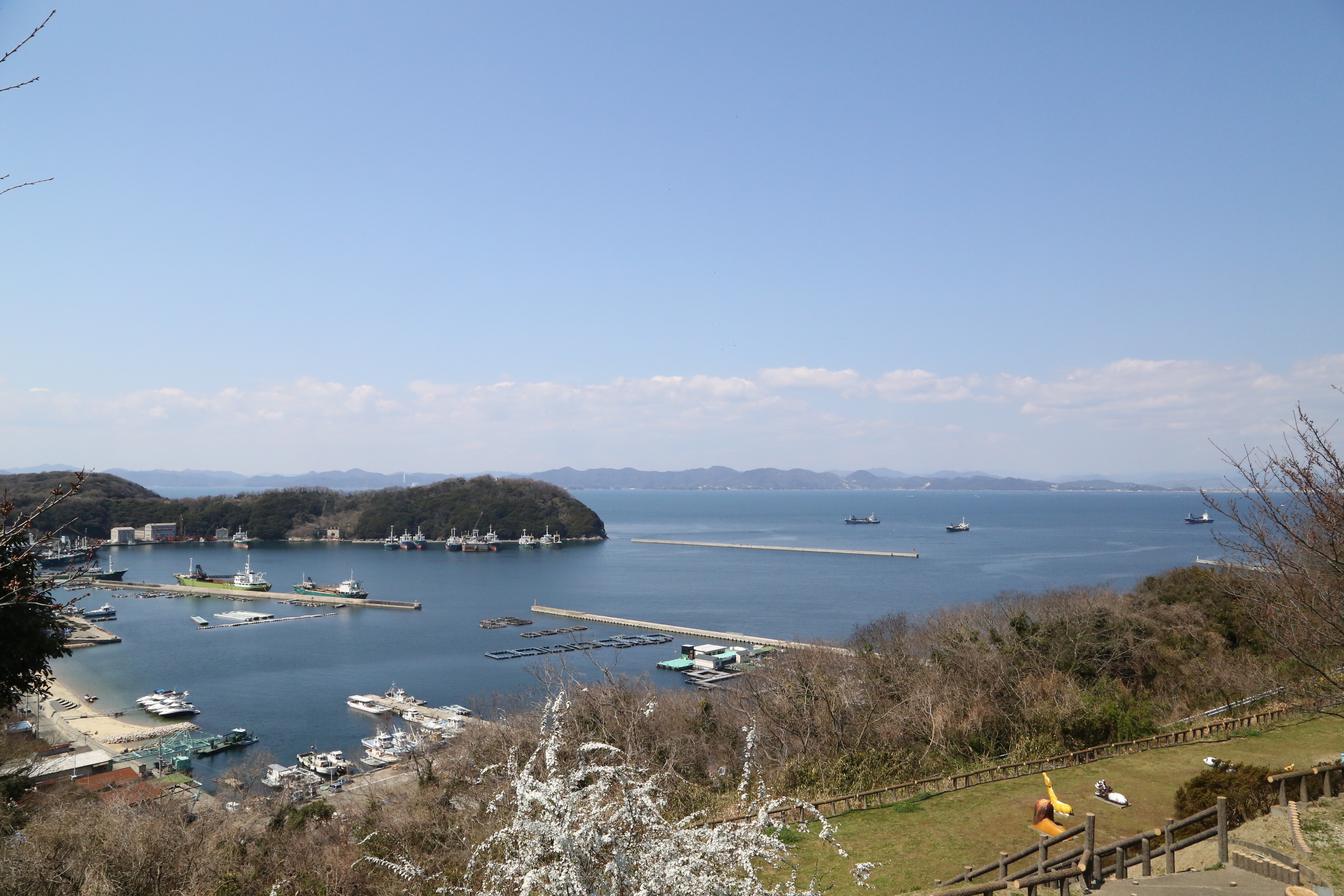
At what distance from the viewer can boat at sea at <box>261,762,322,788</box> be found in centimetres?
1912

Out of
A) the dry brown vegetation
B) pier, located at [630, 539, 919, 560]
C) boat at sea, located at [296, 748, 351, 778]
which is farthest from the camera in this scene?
pier, located at [630, 539, 919, 560]

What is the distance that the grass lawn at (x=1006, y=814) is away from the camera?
25.6 ft

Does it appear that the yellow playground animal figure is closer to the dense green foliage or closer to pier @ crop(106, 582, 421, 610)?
pier @ crop(106, 582, 421, 610)

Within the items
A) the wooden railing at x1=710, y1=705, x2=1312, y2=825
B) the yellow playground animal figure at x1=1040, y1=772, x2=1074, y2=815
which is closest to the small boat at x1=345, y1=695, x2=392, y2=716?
the wooden railing at x1=710, y1=705, x2=1312, y2=825

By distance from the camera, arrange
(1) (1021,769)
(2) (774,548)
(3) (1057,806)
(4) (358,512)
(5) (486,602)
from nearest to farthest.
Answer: (3) (1057,806) < (1) (1021,769) < (5) (486,602) < (2) (774,548) < (4) (358,512)

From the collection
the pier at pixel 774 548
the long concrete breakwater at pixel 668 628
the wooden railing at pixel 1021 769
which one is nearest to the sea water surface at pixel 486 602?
the long concrete breakwater at pixel 668 628

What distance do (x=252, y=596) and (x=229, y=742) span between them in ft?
111

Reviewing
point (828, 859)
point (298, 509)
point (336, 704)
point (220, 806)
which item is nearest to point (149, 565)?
point (298, 509)

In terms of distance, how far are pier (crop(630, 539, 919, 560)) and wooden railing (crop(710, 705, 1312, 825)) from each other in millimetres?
53319

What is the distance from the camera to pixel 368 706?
2716 centimetres

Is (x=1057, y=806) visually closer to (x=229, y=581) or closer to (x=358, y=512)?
(x=229, y=581)

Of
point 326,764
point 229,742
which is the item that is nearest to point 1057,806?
point 326,764

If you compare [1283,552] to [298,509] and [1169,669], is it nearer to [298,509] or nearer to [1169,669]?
[1169,669]

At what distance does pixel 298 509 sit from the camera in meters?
95.4
